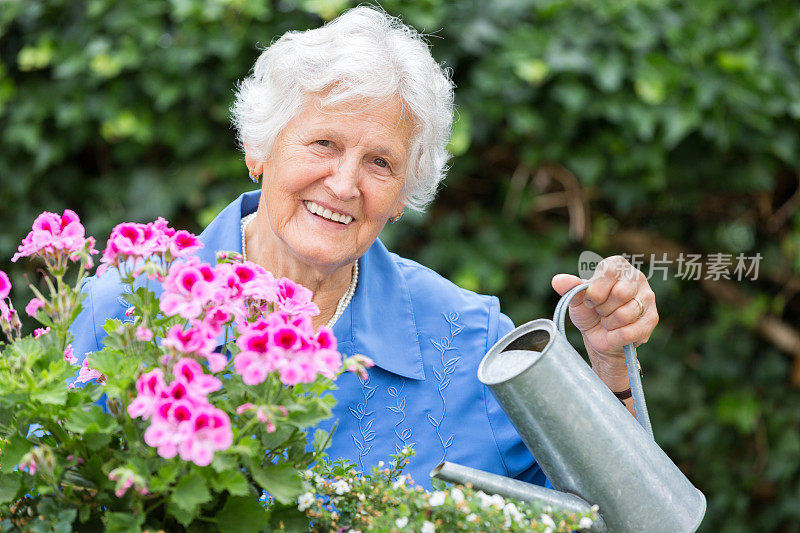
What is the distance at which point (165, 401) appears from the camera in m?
0.91

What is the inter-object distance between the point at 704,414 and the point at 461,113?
1.54 meters

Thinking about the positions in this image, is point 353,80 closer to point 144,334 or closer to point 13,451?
point 144,334

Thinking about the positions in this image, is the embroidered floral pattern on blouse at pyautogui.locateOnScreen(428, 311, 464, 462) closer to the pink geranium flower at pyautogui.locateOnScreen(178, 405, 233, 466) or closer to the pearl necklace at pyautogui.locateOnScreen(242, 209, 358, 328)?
the pearl necklace at pyautogui.locateOnScreen(242, 209, 358, 328)

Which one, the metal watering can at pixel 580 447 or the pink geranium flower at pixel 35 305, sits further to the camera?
the metal watering can at pixel 580 447

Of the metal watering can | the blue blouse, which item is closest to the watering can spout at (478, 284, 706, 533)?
the metal watering can

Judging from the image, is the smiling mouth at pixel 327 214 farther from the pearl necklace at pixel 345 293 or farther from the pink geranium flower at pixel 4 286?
the pink geranium flower at pixel 4 286

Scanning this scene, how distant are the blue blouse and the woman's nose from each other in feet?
0.99

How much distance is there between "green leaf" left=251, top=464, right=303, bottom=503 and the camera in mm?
994

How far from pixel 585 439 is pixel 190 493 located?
1.94ft

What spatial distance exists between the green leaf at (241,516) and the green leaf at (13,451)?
24cm

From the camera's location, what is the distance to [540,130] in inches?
118

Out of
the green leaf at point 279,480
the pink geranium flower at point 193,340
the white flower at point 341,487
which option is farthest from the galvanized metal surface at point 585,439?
the pink geranium flower at point 193,340

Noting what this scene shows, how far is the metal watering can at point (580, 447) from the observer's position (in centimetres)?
125

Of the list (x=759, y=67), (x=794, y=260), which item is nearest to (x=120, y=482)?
(x=759, y=67)
